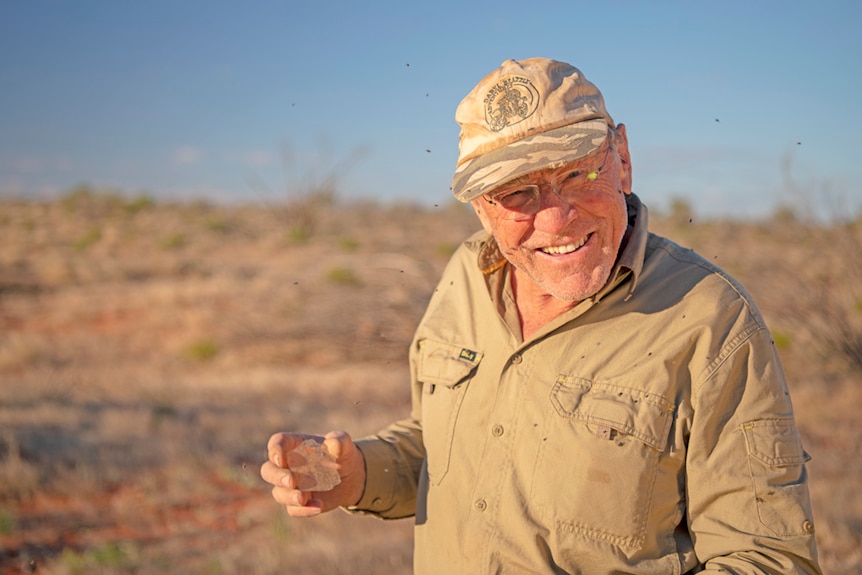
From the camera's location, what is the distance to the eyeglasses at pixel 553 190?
1854 millimetres

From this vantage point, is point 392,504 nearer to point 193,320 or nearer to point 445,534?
point 445,534

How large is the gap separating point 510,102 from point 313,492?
1156 mm

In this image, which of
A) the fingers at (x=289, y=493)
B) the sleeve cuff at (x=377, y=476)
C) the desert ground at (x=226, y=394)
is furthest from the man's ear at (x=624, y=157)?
the fingers at (x=289, y=493)

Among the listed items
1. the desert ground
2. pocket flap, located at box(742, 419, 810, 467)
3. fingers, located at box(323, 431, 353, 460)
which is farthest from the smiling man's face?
the desert ground

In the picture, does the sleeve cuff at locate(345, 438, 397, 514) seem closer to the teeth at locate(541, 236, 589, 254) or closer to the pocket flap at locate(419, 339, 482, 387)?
the pocket flap at locate(419, 339, 482, 387)

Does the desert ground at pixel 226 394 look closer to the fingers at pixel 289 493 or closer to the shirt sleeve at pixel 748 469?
the fingers at pixel 289 493

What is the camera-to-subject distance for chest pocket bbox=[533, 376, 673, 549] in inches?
67.6

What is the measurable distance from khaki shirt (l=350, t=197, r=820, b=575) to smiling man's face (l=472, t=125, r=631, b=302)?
0.18 feet

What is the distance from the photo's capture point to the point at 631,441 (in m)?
1.73

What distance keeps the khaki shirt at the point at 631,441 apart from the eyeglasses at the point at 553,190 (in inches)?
7.6

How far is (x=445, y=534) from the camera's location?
2.02m

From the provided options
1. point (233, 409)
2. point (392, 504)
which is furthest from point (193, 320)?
point (392, 504)

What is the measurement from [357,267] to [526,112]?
1531 cm

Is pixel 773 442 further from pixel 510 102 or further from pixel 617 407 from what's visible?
pixel 510 102
